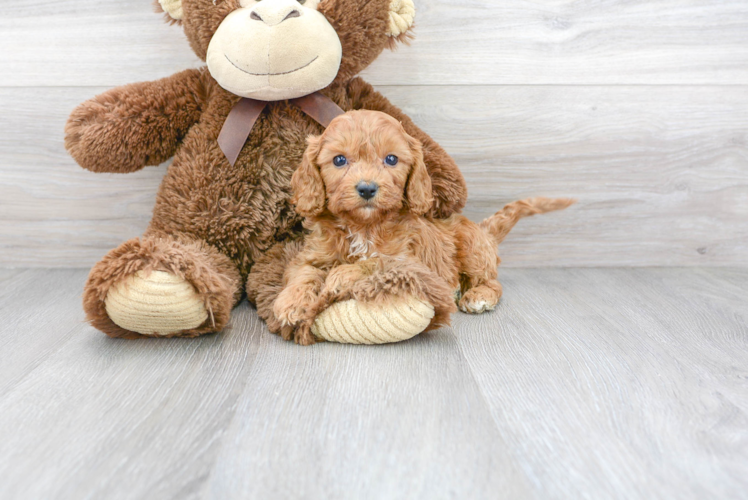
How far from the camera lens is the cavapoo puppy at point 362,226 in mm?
959

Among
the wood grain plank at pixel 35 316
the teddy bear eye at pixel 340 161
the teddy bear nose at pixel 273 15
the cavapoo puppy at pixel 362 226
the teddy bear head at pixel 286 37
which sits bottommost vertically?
the wood grain plank at pixel 35 316

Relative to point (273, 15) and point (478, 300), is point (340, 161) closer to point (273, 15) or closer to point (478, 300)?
point (273, 15)

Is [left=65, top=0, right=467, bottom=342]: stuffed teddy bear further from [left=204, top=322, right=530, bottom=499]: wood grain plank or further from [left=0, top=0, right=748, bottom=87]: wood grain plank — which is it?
[left=0, top=0, right=748, bottom=87]: wood grain plank

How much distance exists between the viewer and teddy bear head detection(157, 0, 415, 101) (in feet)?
3.35

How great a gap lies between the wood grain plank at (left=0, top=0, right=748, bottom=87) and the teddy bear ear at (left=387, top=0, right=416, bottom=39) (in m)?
0.22

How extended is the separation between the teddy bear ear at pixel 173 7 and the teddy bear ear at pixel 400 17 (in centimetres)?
41

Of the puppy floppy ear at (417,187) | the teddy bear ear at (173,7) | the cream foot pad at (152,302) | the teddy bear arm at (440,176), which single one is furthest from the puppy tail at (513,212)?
the teddy bear ear at (173,7)

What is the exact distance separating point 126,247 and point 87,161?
30 cm

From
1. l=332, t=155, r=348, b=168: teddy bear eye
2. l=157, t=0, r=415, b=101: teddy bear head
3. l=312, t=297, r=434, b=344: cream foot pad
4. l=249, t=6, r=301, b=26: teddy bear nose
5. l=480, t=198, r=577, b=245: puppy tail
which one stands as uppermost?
l=249, t=6, r=301, b=26: teddy bear nose

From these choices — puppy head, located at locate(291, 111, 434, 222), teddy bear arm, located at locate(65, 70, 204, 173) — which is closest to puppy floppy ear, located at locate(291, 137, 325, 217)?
puppy head, located at locate(291, 111, 434, 222)

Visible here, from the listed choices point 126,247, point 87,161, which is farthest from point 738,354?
point 87,161

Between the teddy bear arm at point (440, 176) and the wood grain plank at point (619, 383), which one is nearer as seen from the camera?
the wood grain plank at point (619, 383)

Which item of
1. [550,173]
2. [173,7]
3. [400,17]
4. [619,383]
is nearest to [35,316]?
[173,7]

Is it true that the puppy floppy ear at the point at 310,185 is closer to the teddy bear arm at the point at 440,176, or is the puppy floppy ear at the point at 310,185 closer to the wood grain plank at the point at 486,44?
the teddy bear arm at the point at 440,176
